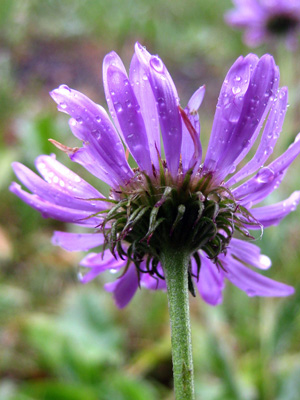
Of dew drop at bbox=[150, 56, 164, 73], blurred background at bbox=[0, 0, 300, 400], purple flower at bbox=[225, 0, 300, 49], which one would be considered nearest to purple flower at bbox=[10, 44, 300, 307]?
dew drop at bbox=[150, 56, 164, 73]

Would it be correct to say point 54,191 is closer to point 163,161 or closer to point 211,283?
point 163,161

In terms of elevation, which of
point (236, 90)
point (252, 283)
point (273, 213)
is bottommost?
point (252, 283)

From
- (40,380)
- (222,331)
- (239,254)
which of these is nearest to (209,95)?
(222,331)

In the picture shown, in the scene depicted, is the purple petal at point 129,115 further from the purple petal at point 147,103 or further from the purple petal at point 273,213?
the purple petal at point 273,213

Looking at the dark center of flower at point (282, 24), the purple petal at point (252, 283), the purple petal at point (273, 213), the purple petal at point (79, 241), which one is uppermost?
the dark center of flower at point (282, 24)

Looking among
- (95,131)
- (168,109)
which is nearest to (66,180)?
(95,131)

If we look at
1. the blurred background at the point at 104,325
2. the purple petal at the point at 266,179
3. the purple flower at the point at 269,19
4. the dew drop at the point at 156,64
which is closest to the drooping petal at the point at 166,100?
the dew drop at the point at 156,64
